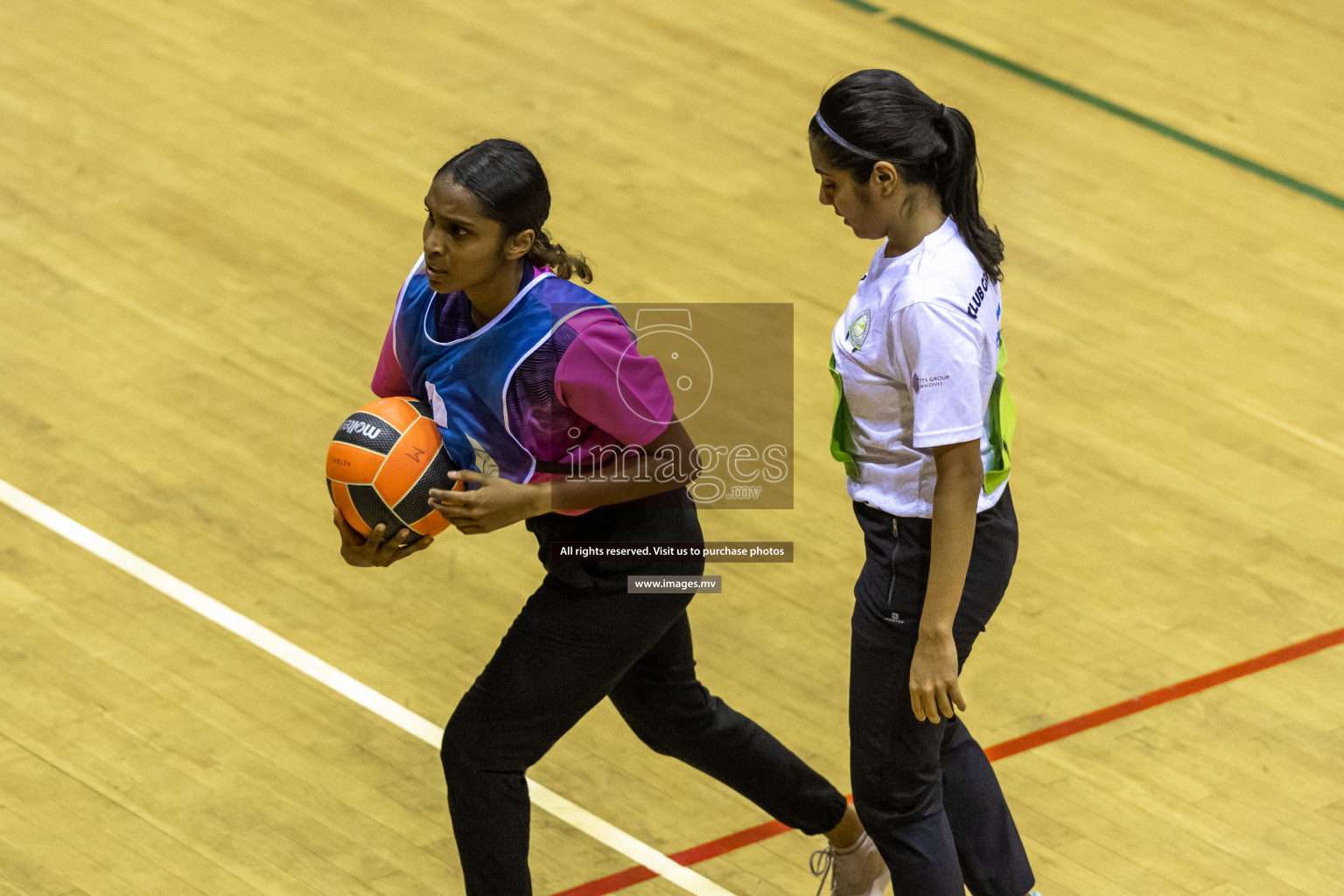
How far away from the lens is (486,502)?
10.6ft

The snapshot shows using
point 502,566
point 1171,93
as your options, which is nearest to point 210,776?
point 502,566

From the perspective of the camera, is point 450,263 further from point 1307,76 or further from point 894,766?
point 1307,76

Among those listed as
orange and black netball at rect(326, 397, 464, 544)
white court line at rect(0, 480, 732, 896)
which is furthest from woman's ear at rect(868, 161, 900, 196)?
white court line at rect(0, 480, 732, 896)

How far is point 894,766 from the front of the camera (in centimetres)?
327

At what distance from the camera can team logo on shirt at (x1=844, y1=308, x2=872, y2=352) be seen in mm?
3105

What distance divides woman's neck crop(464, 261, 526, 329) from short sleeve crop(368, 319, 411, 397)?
0.87ft

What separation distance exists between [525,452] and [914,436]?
2.67 feet

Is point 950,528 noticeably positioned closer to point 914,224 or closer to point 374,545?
point 914,224

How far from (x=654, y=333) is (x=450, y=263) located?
2511mm

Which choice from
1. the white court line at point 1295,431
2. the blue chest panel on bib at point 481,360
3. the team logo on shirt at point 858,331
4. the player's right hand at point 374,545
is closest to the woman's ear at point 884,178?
the team logo on shirt at point 858,331

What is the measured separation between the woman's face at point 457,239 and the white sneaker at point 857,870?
159cm

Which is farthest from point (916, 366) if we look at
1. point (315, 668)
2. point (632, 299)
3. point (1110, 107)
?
point (1110, 107)

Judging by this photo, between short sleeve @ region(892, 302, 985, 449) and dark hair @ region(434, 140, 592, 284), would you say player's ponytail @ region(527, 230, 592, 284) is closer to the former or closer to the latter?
dark hair @ region(434, 140, 592, 284)

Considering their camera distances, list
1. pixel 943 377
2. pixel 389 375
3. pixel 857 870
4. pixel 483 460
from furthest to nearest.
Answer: pixel 857 870, pixel 389 375, pixel 483 460, pixel 943 377
